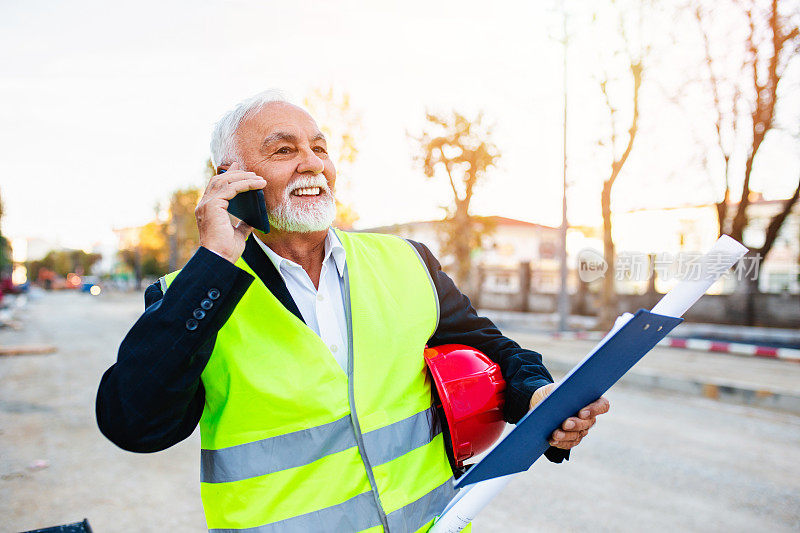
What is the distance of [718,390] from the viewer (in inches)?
327

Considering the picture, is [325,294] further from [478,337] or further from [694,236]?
[694,236]

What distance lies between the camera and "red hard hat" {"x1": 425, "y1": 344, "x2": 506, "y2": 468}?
1.67m

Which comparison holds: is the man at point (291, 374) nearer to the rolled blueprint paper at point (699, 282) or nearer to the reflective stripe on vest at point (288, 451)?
the reflective stripe on vest at point (288, 451)

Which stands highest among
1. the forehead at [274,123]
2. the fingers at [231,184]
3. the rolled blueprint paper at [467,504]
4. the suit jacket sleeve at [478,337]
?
the forehead at [274,123]

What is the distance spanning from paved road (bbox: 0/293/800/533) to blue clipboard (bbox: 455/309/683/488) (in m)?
2.91

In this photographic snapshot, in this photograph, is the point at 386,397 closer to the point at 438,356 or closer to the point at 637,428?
the point at 438,356

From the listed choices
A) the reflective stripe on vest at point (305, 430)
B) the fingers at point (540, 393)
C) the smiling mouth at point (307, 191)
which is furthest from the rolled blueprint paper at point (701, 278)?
the smiling mouth at point (307, 191)

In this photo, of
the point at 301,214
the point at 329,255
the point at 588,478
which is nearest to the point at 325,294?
the point at 329,255

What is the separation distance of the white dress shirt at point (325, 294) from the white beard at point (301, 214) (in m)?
0.08

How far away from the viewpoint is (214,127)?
1985 millimetres

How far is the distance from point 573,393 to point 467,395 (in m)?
0.44

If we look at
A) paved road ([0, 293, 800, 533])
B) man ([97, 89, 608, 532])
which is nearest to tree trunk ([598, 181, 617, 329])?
paved road ([0, 293, 800, 533])

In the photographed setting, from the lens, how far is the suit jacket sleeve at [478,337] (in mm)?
1768

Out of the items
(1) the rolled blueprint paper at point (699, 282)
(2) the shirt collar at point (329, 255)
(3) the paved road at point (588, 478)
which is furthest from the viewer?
(3) the paved road at point (588, 478)
